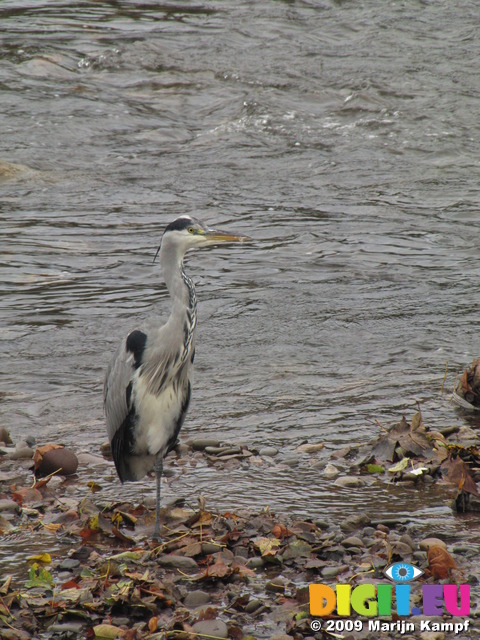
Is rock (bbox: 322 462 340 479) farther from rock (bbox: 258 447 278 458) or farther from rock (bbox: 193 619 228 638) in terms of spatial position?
rock (bbox: 193 619 228 638)

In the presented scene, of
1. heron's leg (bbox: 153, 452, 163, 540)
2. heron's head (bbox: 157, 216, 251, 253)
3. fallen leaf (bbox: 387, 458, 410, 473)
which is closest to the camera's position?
heron's leg (bbox: 153, 452, 163, 540)

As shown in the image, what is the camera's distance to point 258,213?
488 inches

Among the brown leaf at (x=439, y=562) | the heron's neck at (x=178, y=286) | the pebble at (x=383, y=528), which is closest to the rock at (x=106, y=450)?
the heron's neck at (x=178, y=286)

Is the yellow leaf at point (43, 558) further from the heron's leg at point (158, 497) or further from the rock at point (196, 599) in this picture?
the rock at point (196, 599)

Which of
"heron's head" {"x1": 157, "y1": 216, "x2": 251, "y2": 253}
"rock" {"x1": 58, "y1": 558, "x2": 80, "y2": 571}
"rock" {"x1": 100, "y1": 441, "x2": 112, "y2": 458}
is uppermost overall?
"heron's head" {"x1": 157, "y1": 216, "x2": 251, "y2": 253}

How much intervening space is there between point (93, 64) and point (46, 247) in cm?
722

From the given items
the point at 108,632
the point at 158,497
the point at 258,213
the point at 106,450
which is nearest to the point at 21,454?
the point at 106,450

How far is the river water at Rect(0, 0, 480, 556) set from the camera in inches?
288

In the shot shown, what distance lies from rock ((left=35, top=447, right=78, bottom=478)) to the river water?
22 cm

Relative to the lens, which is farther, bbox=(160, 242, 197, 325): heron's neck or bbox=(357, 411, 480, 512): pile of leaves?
bbox=(160, 242, 197, 325): heron's neck

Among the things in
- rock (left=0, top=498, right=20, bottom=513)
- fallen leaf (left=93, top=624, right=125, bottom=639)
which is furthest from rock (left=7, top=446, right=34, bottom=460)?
fallen leaf (left=93, top=624, right=125, bottom=639)

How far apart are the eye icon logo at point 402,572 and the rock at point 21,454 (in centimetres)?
273

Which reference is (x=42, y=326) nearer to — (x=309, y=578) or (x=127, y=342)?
(x=127, y=342)

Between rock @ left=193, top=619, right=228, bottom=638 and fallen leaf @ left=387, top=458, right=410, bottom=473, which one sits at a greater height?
rock @ left=193, top=619, right=228, bottom=638
